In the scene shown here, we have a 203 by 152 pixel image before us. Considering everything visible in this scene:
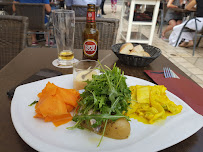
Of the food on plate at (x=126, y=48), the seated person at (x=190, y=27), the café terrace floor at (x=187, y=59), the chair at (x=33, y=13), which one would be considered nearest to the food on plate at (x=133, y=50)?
the food on plate at (x=126, y=48)

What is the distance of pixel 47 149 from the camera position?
48cm

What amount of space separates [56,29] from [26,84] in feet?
1.59

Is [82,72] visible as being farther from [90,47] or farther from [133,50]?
[133,50]

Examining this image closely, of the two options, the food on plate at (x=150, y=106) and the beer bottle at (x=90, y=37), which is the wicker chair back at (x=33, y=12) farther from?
the food on plate at (x=150, y=106)

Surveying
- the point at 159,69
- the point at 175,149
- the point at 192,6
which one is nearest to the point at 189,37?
the point at 192,6

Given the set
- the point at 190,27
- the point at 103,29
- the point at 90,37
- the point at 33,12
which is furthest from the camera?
the point at 190,27

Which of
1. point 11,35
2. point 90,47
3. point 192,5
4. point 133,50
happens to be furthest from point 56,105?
point 192,5

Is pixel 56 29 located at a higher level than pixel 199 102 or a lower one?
higher

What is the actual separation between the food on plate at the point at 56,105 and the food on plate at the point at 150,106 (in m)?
0.24

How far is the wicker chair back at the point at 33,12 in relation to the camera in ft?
8.91

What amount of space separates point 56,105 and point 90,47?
0.52 m

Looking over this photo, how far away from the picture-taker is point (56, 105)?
61cm

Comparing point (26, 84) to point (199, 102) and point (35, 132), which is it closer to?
point (35, 132)

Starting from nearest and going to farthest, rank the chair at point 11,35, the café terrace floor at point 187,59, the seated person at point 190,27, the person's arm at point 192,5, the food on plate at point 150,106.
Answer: the food on plate at point 150,106 → the chair at point 11,35 → the café terrace floor at point 187,59 → the seated person at point 190,27 → the person's arm at point 192,5
